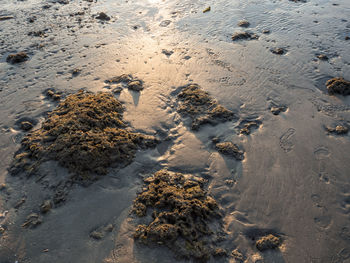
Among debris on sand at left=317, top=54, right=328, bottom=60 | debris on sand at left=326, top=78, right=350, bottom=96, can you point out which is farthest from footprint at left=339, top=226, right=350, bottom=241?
debris on sand at left=317, top=54, right=328, bottom=60

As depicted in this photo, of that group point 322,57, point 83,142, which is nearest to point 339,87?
point 322,57

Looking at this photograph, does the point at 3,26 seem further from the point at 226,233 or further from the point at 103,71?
the point at 226,233

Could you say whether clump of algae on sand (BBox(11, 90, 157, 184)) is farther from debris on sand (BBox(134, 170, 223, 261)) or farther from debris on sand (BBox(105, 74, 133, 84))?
debris on sand (BBox(105, 74, 133, 84))

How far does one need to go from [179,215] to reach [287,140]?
8.57 ft

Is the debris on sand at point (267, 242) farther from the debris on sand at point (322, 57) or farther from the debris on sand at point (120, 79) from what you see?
the debris on sand at point (322, 57)


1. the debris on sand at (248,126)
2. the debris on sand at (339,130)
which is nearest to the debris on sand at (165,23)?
the debris on sand at (248,126)

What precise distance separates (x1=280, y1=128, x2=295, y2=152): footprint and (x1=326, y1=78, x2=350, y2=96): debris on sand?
1.79 meters

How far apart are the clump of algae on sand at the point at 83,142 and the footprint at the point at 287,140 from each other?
2357 mm

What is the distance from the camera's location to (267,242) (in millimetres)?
3309

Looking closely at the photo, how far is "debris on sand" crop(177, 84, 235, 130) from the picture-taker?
16.6 ft

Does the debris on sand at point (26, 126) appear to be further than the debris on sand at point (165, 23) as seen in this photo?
No

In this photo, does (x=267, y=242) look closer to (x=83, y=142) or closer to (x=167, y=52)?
(x=83, y=142)

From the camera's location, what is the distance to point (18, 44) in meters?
7.86

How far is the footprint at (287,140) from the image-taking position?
4591 millimetres
